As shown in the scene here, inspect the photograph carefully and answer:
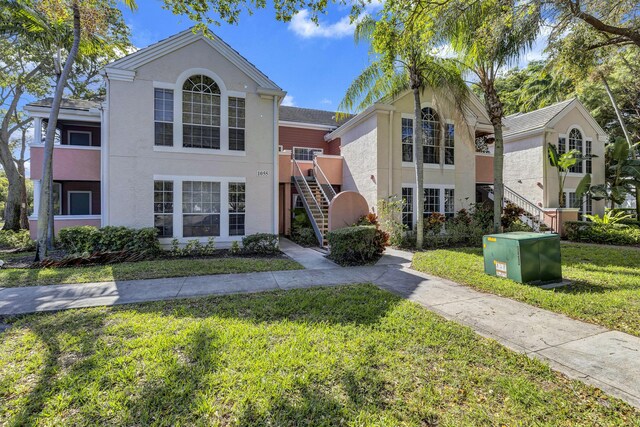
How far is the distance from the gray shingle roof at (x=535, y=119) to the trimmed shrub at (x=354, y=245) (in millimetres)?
13086

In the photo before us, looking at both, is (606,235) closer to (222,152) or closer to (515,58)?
(515,58)

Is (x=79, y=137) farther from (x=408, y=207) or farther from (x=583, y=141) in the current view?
(x=583, y=141)

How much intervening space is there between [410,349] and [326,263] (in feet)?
19.0

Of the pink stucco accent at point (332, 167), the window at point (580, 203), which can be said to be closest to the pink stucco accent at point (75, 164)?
the pink stucco accent at point (332, 167)

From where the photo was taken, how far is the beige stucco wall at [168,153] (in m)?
10.5

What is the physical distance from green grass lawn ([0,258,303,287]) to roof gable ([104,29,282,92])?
22.2ft

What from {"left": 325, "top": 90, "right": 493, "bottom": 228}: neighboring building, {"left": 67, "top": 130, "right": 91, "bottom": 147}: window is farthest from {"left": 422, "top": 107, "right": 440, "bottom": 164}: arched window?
{"left": 67, "top": 130, "right": 91, "bottom": 147}: window

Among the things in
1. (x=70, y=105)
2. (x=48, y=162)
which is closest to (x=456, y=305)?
(x=48, y=162)

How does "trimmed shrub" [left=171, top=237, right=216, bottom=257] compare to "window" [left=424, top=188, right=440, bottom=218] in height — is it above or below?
below

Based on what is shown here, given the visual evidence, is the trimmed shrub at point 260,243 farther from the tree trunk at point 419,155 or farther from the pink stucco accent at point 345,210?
the tree trunk at point 419,155

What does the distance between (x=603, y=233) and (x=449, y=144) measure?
8.16m

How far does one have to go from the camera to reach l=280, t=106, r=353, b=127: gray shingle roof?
2063 centimetres

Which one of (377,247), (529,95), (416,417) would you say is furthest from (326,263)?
(529,95)

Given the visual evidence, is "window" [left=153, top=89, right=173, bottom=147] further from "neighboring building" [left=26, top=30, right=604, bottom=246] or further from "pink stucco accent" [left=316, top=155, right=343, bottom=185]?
"pink stucco accent" [left=316, top=155, right=343, bottom=185]
